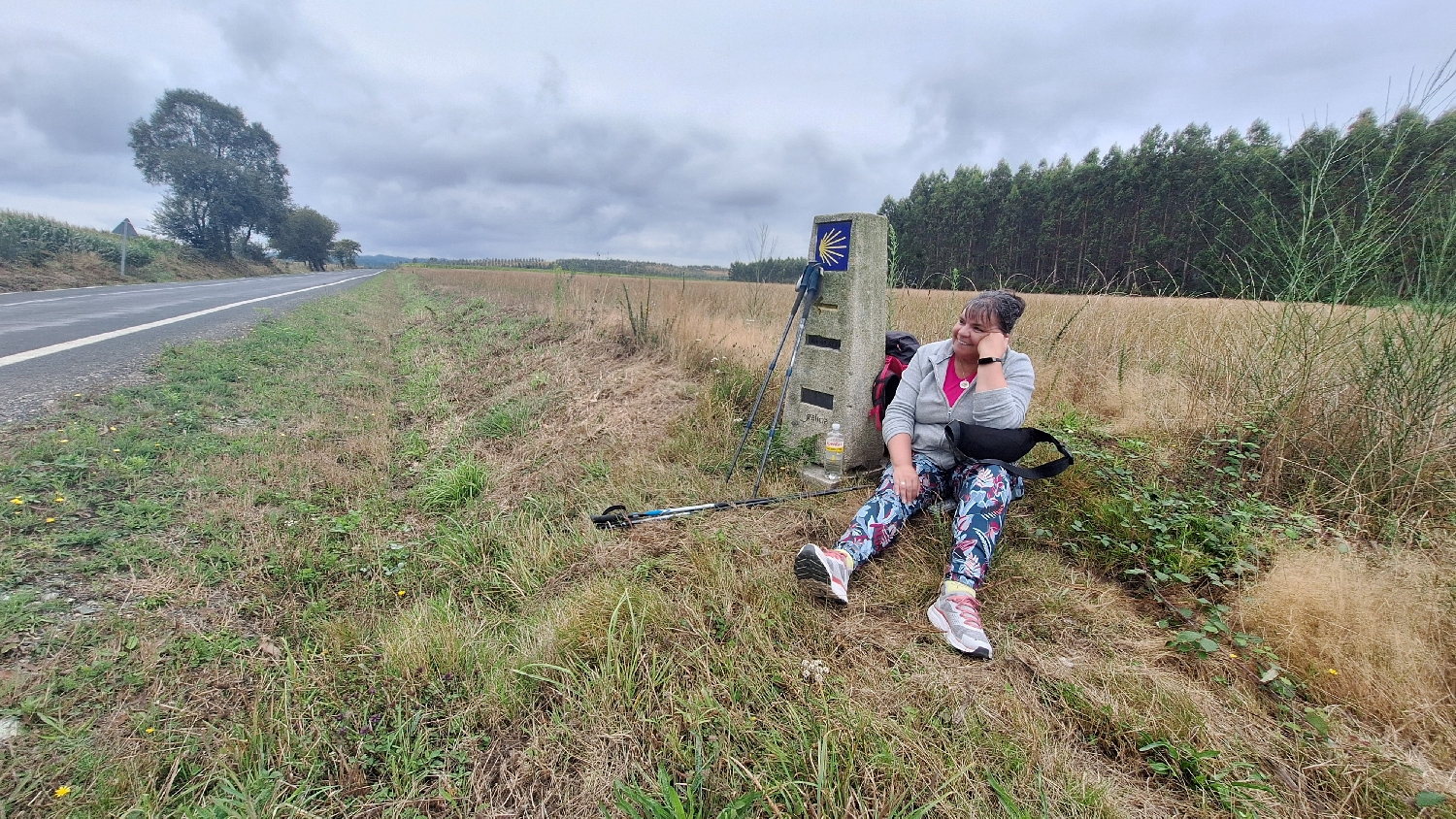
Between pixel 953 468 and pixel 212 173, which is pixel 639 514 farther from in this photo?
pixel 212 173

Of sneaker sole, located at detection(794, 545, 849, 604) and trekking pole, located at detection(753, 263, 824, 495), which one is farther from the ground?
trekking pole, located at detection(753, 263, 824, 495)

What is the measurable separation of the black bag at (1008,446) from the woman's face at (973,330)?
0.39 m

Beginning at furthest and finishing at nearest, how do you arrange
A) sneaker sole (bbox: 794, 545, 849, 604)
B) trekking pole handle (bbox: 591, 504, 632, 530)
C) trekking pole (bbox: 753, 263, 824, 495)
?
trekking pole (bbox: 753, 263, 824, 495)
trekking pole handle (bbox: 591, 504, 632, 530)
sneaker sole (bbox: 794, 545, 849, 604)

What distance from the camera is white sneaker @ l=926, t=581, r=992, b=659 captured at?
1.90 m

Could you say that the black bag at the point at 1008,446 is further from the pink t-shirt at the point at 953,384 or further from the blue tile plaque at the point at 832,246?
the blue tile plaque at the point at 832,246

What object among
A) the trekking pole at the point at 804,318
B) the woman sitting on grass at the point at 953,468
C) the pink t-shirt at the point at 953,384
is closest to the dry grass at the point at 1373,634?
the woman sitting on grass at the point at 953,468

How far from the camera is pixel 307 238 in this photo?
57750 mm

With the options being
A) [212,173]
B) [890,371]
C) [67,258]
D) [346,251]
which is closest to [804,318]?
[890,371]

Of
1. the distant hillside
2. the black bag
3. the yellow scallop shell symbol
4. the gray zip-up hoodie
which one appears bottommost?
the black bag

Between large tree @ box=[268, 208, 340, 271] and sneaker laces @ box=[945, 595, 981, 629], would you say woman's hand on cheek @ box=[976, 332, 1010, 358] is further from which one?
large tree @ box=[268, 208, 340, 271]

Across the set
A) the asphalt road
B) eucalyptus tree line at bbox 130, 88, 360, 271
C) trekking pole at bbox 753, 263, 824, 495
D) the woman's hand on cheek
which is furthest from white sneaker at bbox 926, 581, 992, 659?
eucalyptus tree line at bbox 130, 88, 360, 271

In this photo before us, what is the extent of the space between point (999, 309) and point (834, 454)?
1288 mm

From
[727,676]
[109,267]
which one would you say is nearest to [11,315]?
[727,676]

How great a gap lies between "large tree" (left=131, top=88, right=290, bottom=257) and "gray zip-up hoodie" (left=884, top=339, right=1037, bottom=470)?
153ft
